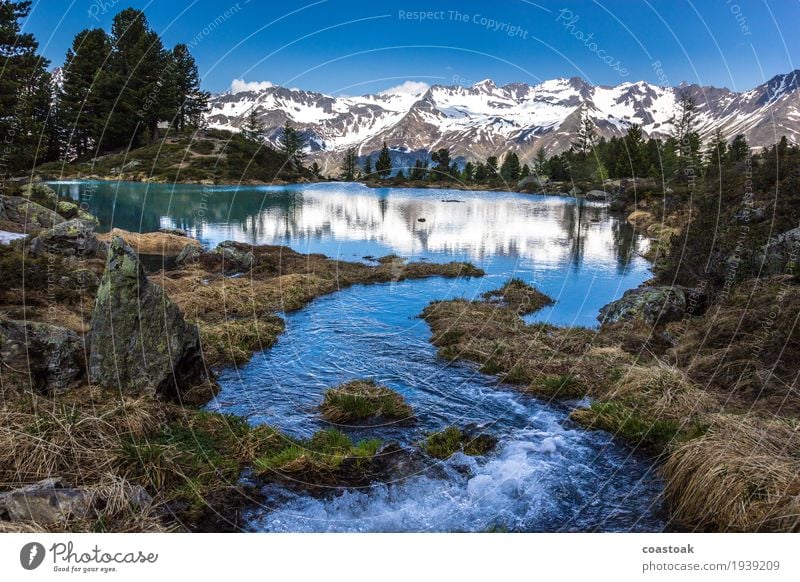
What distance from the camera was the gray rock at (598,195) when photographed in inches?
4078

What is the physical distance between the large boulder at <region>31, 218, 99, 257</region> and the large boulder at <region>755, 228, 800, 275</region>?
1175 inches

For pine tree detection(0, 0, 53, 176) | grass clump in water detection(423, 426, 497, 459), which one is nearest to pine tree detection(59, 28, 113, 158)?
pine tree detection(0, 0, 53, 176)

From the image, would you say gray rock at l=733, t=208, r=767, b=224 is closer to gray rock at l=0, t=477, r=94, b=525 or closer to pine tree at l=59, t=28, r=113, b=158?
gray rock at l=0, t=477, r=94, b=525

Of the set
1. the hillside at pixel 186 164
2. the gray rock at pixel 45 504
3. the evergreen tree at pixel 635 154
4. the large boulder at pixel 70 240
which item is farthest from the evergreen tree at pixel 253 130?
the gray rock at pixel 45 504

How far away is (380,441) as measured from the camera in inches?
396

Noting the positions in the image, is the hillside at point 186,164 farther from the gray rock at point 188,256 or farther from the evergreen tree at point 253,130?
the gray rock at point 188,256

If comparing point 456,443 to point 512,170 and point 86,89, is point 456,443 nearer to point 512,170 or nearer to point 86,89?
point 86,89

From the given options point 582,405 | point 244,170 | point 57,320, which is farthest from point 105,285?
point 244,170

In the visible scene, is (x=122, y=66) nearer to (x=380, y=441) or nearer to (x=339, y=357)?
(x=339, y=357)

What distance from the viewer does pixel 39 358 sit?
401 inches

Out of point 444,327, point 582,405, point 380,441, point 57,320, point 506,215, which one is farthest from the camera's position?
point 506,215

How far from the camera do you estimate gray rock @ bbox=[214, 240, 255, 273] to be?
1135 inches

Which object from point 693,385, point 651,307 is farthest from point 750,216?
point 693,385
